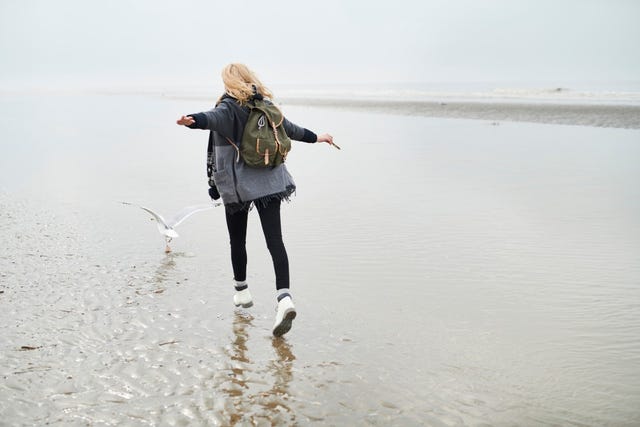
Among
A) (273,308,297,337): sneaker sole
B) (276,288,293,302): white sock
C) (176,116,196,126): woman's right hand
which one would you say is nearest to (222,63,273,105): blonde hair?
(176,116,196,126): woman's right hand

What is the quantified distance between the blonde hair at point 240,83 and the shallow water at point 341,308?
1.58 m

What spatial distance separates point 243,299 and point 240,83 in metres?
1.55

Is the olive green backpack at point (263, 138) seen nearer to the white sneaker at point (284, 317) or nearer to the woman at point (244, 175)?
the woman at point (244, 175)

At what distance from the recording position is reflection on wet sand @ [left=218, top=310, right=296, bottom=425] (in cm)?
338

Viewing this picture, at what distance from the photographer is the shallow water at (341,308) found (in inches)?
139

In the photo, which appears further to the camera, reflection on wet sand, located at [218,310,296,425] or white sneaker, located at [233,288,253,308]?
white sneaker, located at [233,288,253,308]

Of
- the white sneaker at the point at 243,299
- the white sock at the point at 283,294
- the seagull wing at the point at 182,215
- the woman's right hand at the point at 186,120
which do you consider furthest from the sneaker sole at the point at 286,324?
the seagull wing at the point at 182,215

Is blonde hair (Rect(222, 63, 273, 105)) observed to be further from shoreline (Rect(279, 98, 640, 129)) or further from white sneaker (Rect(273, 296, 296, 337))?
shoreline (Rect(279, 98, 640, 129))

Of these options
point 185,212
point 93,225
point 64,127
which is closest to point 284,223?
point 185,212

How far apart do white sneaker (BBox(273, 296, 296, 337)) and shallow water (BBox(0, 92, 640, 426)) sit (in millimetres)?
103

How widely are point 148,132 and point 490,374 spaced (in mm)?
17615

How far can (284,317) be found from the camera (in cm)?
430

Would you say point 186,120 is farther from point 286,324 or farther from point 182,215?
point 182,215

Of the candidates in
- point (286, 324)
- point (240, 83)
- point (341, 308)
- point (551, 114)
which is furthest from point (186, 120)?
point (551, 114)
